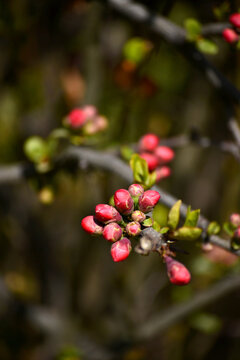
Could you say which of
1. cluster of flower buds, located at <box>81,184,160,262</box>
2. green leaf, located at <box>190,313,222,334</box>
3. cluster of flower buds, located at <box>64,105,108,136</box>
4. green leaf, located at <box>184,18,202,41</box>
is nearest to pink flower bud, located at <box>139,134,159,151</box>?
cluster of flower buds, located at <box>64,105,108,136</box>

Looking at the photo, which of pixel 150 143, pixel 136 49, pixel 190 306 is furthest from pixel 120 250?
pixel 190 306

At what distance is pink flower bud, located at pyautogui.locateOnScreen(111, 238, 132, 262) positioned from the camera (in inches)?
20.8

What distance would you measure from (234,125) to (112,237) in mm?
405

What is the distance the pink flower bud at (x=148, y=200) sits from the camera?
0.54 m

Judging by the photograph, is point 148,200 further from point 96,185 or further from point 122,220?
point 96,185

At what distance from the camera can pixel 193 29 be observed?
806 mm

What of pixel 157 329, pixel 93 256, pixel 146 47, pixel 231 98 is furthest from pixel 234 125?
pixel 93 256

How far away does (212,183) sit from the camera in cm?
190

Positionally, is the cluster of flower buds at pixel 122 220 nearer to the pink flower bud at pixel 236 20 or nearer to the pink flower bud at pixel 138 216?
the pink flower bud at pixel 138 216

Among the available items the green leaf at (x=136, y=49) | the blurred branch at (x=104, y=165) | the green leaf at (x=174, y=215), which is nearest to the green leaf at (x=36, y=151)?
the blurred branch at (x=104, y=165)

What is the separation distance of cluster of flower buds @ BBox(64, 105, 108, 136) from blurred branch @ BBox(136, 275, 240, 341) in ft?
1.97

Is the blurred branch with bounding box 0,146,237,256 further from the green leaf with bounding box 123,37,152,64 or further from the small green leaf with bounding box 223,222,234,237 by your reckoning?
the green leaf with bounding box 123,37,152,64

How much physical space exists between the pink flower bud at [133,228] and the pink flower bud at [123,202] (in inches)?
0.9

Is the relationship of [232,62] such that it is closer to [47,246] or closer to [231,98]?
[231,98]
